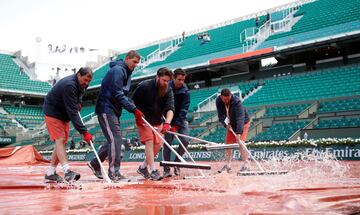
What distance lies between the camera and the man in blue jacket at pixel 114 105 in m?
5.59

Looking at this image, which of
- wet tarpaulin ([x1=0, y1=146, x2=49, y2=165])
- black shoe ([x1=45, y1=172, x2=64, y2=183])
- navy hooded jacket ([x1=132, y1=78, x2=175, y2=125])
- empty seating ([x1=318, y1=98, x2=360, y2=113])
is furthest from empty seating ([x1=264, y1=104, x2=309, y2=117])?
black shoe ([x1=45, y1=172, x2=64, y2=183])

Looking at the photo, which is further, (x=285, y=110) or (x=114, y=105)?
(x=285, y=110)

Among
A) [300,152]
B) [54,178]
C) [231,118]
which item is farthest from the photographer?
[300,152]

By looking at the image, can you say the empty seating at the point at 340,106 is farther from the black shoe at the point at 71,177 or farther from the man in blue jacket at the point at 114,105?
the black shoe at the point at 71,177

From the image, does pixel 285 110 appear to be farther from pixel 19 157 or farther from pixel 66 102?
pixel 66 102

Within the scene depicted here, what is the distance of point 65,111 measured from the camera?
5.63 meters

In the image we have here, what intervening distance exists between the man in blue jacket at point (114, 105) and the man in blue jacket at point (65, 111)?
35 cm

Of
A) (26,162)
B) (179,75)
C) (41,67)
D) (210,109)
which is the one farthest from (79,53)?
(179,75)

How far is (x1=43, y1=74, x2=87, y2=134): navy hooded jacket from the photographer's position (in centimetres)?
535

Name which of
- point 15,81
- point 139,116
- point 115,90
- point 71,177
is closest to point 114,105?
point 115,90

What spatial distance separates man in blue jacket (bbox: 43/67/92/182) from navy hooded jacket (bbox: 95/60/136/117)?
1.12 ft

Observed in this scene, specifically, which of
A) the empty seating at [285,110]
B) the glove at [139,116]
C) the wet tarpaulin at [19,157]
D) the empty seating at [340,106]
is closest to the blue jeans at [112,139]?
the glove at [139,116]

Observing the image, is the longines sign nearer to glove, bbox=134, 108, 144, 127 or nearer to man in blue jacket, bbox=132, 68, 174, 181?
man in blue jacket, bbox=132, 68, 174, 181

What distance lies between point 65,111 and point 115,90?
790mm
